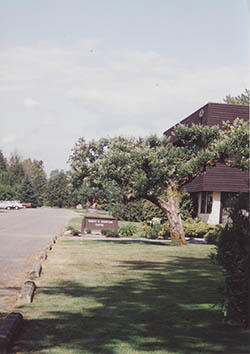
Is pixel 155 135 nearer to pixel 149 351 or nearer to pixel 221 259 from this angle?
pixel 221 259

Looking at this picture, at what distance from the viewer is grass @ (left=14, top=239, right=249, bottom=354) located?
18.7 feet

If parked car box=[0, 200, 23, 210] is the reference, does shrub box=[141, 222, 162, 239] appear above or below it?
below

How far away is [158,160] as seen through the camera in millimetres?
19922

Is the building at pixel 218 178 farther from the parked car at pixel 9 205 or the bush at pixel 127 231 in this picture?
the parked car at pixel 9 205

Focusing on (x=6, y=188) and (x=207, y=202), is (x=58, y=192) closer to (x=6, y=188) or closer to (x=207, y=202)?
(x=6, y=188)

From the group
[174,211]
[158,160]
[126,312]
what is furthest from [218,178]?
[126,312]

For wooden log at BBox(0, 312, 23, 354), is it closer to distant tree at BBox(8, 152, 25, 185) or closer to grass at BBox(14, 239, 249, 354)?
grass at BBox(14, 239, 249, 354)

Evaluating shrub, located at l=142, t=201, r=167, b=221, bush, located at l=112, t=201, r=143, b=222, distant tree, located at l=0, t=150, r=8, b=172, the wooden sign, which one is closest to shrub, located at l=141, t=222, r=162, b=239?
the wooden sign

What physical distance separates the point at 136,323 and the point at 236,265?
64.0 inches

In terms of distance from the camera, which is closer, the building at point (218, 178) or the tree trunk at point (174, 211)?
the tree trunk at point (174, 211)

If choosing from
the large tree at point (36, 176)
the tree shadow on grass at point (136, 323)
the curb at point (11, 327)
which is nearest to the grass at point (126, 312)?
the tree shadow on grass at point (136, 323)

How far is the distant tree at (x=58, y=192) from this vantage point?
129 meters

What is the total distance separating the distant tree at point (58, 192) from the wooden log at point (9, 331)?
12277cm

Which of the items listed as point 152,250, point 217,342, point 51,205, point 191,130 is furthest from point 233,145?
point 51,205
